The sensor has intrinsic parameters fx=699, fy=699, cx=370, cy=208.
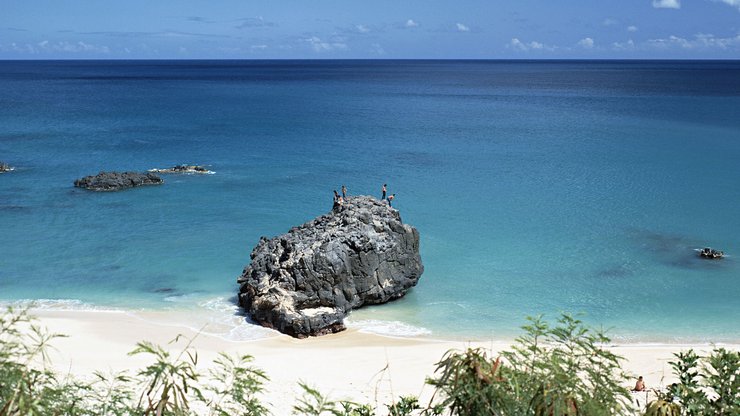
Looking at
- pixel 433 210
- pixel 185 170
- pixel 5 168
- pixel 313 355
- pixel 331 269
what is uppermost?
pixel 185 170

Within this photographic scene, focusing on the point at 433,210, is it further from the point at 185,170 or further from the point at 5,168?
the point at 5,168

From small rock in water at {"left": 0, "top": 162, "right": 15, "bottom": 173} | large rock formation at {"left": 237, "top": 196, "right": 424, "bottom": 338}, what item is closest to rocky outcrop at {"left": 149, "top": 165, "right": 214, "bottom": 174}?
small rock in water at {"left": 0, "top": 162, "right": 15, "bottom": 173}

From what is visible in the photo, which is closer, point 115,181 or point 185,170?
point 115,181

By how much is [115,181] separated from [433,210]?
21982 mm

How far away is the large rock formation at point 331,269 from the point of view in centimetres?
2519

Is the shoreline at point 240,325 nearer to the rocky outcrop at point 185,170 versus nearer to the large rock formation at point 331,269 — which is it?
the large rock formation at point 331,269

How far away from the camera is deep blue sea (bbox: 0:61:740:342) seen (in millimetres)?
28516

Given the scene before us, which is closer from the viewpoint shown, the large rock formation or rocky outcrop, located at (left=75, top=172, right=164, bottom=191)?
the large rock formation

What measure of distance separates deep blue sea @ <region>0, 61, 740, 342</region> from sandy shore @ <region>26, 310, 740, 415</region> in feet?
4.03

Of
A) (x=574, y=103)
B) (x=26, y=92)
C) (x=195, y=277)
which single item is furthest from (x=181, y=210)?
(x=26, y=92)

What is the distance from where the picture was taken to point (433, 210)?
4178 cm

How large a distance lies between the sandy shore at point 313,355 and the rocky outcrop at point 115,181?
2177cm

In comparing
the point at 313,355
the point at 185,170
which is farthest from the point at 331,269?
the point at 185,170

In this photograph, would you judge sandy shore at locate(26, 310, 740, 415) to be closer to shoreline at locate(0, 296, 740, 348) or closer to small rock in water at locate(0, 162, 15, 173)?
shoreline at locate(0, 296, 740, 348)
